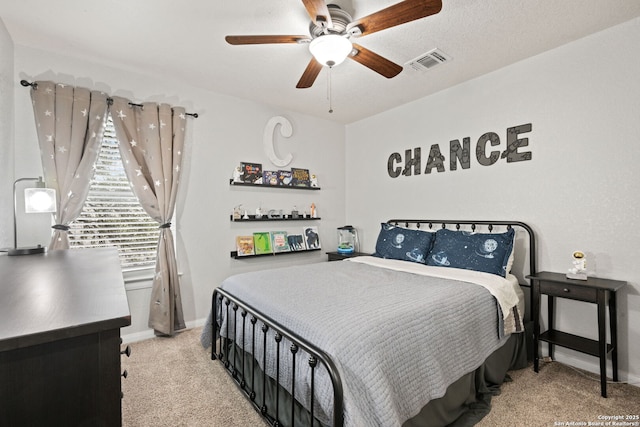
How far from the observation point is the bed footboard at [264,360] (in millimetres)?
1357

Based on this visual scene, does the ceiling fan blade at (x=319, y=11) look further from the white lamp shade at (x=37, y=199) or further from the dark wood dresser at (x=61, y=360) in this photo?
the white lamp shade at (x=37, y=199)

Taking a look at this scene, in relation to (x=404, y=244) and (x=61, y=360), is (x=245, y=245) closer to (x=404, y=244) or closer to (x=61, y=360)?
(x=404, y=244)

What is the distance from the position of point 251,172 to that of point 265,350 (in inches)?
88.8

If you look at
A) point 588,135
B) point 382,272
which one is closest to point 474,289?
point 382,272

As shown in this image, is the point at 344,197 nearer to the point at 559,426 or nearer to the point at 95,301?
the point at 559,426

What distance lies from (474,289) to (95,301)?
7.05 feet

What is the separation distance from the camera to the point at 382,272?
8.60 feet

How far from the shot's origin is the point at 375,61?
2078 mm

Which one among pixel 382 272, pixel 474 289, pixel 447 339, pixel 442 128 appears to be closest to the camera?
pixel 447 339

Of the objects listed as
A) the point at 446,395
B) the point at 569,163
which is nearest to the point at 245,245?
the point at 446,395

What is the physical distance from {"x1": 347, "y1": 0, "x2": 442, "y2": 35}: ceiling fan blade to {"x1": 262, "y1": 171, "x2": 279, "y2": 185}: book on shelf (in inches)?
84.5

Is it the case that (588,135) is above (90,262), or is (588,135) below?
above

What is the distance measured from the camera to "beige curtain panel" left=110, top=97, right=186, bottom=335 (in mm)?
2789

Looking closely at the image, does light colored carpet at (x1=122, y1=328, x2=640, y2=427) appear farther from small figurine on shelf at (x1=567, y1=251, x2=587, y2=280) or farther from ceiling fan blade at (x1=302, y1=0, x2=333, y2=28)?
ceiling fan blade at (x1=302, y1=0, x2=333, y2=28)
